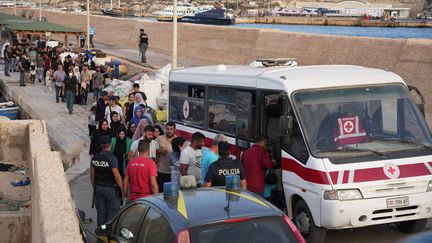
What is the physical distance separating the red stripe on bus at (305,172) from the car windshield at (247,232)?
114 inches

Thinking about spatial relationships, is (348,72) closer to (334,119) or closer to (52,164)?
(334,119)

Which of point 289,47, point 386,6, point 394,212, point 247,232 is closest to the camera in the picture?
point 247,232

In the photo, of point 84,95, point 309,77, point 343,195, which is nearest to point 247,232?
point 343,195

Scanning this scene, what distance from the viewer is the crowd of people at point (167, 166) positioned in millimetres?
9055

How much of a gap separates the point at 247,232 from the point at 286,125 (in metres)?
3.67

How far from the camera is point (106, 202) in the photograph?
10070mm

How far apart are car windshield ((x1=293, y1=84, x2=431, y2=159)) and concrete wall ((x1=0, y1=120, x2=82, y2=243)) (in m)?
3.26

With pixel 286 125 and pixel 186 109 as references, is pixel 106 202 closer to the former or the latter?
pixel 286 125

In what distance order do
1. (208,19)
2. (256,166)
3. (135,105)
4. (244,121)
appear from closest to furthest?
(256,166)
(244,121)
(135,105)
(208,19)

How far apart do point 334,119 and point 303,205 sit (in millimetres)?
1199

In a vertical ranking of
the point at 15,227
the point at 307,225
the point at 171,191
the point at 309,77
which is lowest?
the point at 15,227

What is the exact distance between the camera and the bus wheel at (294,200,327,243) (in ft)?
30.1

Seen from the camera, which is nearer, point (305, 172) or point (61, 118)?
point (305, 172)

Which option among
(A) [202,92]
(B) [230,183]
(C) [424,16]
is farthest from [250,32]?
(C) [424,16]
